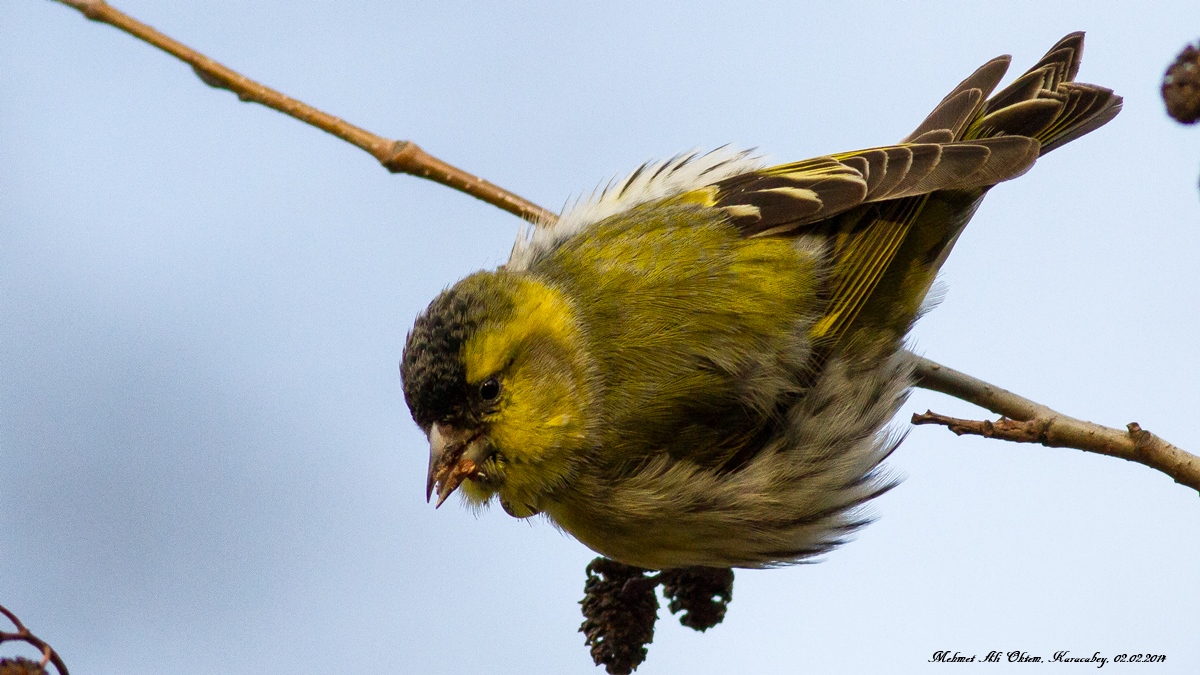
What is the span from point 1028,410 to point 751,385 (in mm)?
618

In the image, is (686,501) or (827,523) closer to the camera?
(686,501)

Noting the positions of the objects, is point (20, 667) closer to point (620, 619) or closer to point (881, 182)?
point (620, 619)

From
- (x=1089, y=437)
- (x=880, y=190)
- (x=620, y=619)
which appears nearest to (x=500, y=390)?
(x=620, y=619)

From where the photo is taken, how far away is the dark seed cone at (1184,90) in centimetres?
127

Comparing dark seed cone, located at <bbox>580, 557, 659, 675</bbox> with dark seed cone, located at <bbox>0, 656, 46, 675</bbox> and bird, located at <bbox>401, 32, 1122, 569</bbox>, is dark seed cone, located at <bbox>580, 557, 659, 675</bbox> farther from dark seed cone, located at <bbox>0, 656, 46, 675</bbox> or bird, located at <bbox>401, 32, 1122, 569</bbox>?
dark seed cone, located at <bbox>0, 656, 46, 675</bbox>

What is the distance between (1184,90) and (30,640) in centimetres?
156

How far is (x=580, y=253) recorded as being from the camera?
282 centimetres

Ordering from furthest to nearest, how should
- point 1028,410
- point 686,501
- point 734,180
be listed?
point 734,180
point 686,501
point 1028,410

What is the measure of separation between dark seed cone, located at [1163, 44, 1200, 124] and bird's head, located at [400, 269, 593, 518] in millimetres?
1556

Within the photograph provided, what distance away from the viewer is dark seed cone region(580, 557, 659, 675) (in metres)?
2.65

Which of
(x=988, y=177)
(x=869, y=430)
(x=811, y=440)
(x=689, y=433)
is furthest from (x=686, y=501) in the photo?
(x=988, y=177)

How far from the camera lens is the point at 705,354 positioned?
103 inches

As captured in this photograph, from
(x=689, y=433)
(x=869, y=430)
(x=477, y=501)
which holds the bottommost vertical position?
(x=477, y=501)

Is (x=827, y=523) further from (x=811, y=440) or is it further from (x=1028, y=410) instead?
(x=1028, y=410)
